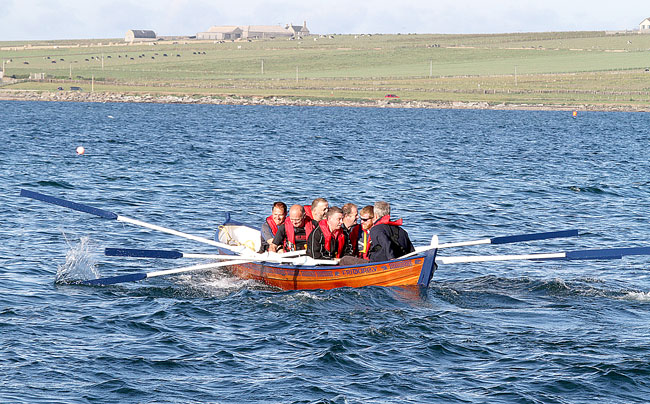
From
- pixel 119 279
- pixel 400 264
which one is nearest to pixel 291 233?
pixel 400 264

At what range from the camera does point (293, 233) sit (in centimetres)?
1845

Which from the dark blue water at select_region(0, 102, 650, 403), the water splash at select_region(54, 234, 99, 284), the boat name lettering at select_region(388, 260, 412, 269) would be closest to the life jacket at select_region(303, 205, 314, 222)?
the dark blue water at select_region(0, 102, 650, 403)

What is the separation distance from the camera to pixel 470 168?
44500 mm

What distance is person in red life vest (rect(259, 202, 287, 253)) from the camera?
61.5 feet

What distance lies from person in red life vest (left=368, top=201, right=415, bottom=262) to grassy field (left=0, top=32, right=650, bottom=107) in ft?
349

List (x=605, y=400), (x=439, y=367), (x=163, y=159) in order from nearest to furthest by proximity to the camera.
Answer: (x=605, y=400) < (x=439, y=367) < (x=163, y=159)

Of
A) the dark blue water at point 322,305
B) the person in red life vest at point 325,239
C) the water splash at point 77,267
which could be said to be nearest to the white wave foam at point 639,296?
the dark blue water at point 322,305

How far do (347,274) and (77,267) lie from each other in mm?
6674

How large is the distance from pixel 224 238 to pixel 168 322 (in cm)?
602

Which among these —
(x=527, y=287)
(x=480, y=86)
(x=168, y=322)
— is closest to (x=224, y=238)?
(x=168, y=322)

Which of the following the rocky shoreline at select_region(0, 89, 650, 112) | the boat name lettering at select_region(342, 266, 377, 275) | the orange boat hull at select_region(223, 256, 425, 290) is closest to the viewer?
the orange boat hull at select_region(223, 256, 425, 290)

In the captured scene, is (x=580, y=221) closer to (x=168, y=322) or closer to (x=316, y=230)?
(x=316, y=230)

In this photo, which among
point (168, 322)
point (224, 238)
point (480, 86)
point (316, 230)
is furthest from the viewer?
point (480, 86)

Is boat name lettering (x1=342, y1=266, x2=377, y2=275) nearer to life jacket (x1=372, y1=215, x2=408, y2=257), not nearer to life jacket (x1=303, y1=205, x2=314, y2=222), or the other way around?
life jacket (x1=372, y1=215, x2=408, y2=257)
